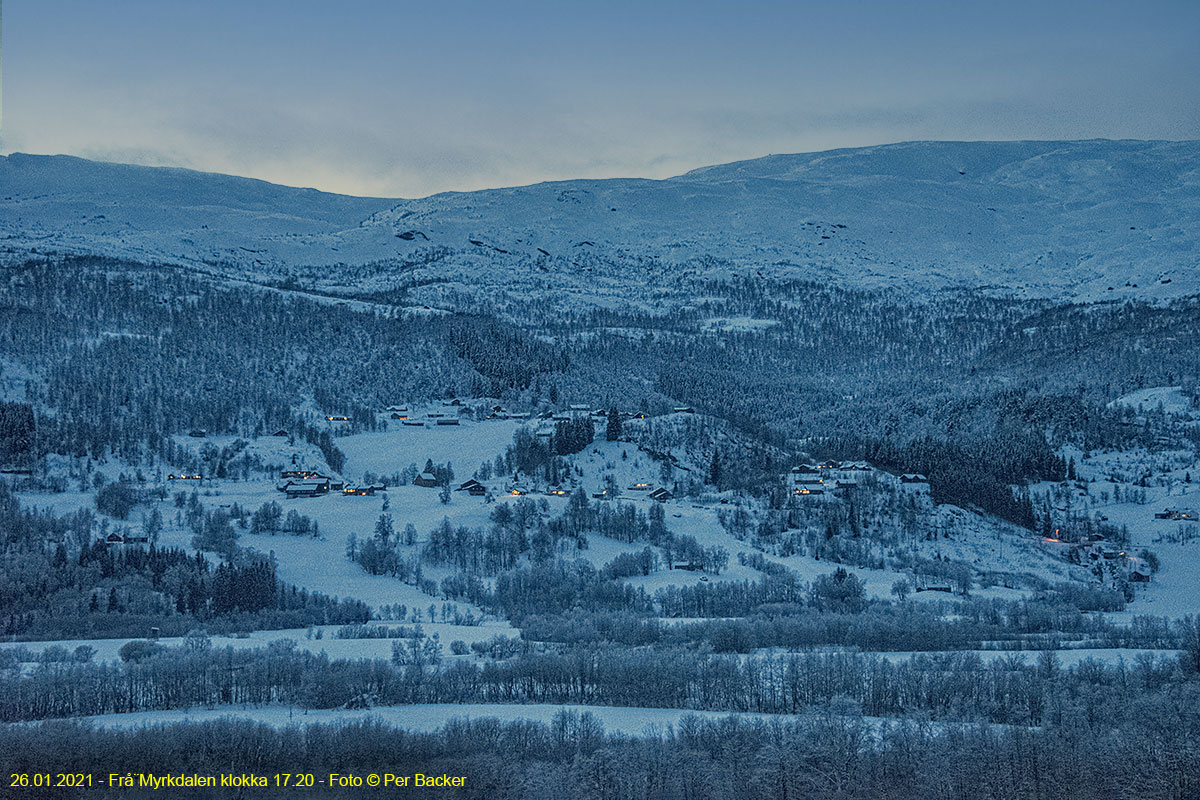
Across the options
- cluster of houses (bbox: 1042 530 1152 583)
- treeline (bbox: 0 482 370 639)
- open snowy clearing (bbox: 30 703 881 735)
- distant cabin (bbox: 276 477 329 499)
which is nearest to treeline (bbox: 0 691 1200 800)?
open snowy clearing (bbox: 30 703 881 735)

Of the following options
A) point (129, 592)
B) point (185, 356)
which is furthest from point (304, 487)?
point (185, 356)

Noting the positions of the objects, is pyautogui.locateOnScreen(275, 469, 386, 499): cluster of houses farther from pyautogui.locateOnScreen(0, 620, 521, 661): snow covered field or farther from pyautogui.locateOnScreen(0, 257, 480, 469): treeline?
pyautogui.locateOnScreen(0, 620, 521, 661): snow covered field

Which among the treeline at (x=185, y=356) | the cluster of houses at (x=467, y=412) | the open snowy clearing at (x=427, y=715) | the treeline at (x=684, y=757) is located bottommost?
the open snowy clearing at (x=427, y=715)

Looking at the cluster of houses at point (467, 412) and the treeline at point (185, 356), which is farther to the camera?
the cluster of houses at point (467, 412)

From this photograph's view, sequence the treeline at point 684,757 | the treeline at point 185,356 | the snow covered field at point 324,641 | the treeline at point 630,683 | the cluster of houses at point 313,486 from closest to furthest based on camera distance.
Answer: the treeline at point 684,757 → the treeline at point 630,683 → the snow covered field at point 324,641 → the cluster of houses at point 313,486 → the treeline at point 185,356

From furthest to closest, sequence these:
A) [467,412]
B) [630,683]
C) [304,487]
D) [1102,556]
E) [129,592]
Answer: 1. [467,412]
2. [304,487]
3. [1102,556]
4. [129,592]
5. [630,683]

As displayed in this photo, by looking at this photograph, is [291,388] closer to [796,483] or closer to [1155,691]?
[796,483]

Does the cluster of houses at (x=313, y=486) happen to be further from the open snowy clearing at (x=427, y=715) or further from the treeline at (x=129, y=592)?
the open snowy clearing at (x=427, y=715)

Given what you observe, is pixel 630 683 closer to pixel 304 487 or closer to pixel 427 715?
pixel 427 715

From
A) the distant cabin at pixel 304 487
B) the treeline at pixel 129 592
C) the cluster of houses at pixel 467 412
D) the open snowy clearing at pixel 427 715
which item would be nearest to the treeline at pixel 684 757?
the open snowy clearing at pixel 427 715
